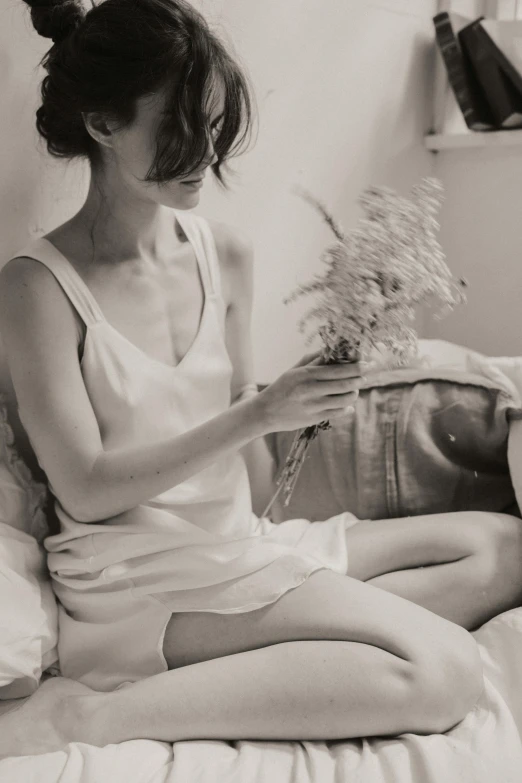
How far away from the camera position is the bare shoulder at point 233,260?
57.7 inches

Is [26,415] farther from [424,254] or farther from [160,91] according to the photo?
[424,254]

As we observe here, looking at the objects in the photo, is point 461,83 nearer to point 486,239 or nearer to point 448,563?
point 486,239

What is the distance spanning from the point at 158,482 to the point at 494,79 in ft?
4.95

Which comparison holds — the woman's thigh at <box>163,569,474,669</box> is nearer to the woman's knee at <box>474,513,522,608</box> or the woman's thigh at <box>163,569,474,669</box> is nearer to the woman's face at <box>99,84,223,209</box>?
the woman's knee at <box>474,513,522,608</box>

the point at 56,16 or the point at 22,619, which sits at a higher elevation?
the point at 56,16

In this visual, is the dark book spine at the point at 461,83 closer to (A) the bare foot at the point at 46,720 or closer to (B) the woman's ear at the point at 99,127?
(B) the woman's ear at the point at 99,127

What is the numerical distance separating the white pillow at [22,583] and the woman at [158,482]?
0.03 meters

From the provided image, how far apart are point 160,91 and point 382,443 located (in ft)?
2.61

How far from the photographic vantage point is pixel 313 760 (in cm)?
103

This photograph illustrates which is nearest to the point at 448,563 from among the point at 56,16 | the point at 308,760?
the point at 308,760

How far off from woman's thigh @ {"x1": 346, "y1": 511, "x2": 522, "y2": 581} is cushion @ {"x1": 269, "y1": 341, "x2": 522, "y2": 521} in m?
0.14

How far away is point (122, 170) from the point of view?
1.24 meters

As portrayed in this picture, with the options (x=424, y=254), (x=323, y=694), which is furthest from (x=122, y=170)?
(x=323, y=694)

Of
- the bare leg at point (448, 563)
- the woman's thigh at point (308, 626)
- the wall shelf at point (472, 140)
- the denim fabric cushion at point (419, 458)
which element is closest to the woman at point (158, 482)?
the woman's thigh at point (308, 626)
